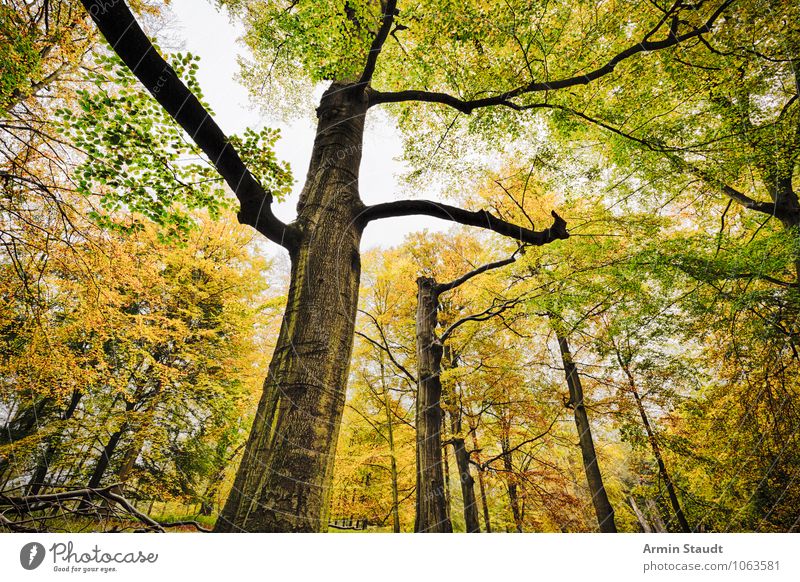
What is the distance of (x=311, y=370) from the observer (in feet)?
5.53

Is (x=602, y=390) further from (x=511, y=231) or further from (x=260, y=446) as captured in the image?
(x=260, y=446)

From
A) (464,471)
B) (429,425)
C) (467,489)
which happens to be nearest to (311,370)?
(429,425)

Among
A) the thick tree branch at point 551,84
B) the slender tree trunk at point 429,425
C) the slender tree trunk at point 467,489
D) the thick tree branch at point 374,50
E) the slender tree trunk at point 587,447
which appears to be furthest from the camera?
the slender tree trunk at point 467,489

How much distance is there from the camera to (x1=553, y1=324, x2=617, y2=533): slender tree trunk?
6434 mm

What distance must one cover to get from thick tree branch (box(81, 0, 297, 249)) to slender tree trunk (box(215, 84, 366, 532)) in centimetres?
24

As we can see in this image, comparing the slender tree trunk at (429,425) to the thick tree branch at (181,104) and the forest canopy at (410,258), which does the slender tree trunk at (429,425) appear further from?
the thick tree branch at (181,104)

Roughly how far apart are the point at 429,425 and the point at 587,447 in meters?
5.02

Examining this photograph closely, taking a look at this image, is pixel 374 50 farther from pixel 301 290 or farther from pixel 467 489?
pixel 467 489

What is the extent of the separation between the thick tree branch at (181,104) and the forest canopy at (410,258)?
1 cm

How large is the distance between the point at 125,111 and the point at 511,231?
2.99m

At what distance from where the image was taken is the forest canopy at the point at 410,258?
1.96 meters

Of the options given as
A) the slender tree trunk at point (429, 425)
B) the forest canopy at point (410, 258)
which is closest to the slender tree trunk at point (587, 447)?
the forest canopy at point (410, 258)

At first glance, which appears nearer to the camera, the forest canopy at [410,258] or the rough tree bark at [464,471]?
the forest canopy at [410,258]

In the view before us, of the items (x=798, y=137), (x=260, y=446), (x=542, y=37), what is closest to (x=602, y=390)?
(x=798, y=137)
